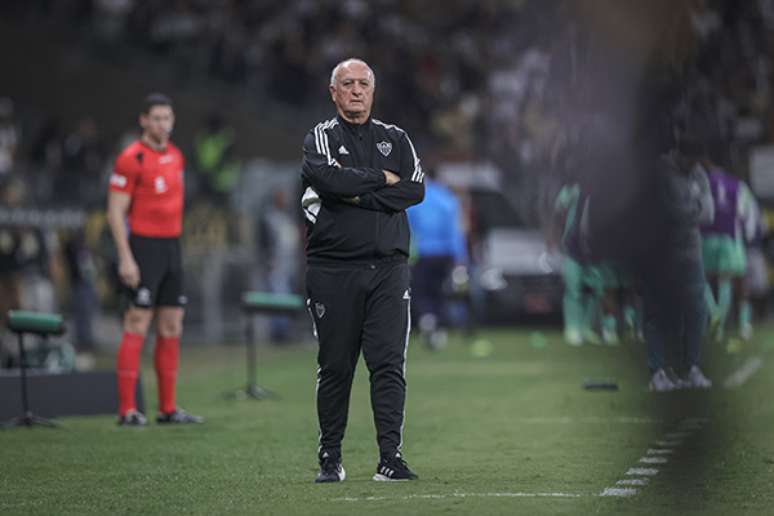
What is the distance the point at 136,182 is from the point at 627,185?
327 inches

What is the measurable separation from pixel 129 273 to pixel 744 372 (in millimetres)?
6576

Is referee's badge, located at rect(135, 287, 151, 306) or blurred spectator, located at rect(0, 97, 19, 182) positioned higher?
blurred spectator, located at rect(0, 97, 19, 182)

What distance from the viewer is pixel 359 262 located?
8.43 metres

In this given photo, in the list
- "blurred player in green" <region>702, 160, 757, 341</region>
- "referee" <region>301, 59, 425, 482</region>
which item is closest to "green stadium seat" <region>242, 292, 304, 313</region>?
"blurred player in green" <region>702, 160, 757, 341</region>

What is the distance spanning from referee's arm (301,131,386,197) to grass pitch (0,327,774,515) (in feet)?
4.47

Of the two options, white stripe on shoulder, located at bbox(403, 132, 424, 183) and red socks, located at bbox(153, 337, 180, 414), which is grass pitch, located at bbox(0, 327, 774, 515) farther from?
white stripe on shoulder, located at bbox(403, 132, 424, 183)

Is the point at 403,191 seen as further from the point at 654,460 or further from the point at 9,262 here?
the point at 9,262

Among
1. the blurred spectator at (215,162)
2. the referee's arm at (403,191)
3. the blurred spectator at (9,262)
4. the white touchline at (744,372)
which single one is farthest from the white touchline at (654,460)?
the blurred spectator at (215,162)

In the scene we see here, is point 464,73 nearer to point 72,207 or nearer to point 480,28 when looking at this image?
Answer: point 480,28

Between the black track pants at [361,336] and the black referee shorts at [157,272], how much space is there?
3.91 meters

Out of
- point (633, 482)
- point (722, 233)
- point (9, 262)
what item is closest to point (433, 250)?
point (9, 262)

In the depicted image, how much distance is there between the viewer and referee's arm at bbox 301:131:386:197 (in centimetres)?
825

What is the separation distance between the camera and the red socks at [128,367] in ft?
40.6

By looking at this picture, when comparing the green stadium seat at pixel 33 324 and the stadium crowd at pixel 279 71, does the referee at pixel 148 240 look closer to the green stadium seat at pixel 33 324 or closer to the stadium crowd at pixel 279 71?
the green stadium seat at pixel 33 324
